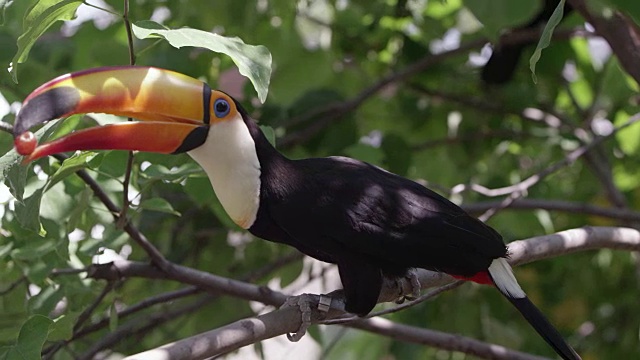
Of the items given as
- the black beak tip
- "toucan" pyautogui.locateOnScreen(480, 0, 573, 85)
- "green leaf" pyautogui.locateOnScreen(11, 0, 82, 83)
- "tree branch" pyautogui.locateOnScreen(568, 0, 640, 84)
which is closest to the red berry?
the black beak tip

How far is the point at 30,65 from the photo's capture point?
263 centimetres

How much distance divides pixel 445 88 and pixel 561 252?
153cm

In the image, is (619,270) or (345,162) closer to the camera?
(345,162)

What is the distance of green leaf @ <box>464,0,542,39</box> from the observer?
1.86 meters

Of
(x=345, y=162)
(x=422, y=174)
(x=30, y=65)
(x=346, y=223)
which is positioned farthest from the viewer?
(x=422, y=174)

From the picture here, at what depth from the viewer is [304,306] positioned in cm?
187

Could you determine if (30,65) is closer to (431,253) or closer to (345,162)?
(345,162)

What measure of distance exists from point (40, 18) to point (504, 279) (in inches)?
40.3

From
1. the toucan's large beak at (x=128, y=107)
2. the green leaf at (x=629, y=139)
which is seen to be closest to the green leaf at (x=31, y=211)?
the toucan's large beak at (x=128, y=107)

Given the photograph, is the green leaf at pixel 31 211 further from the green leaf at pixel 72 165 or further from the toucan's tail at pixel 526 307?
the toucan's tail at pixel 526 307

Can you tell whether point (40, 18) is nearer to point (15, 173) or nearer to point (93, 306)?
point (15, 173)

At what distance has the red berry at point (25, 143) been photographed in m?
1.47

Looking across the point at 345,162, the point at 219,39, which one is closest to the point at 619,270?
the point at 345,162

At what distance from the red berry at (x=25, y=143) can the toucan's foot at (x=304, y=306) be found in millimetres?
613
